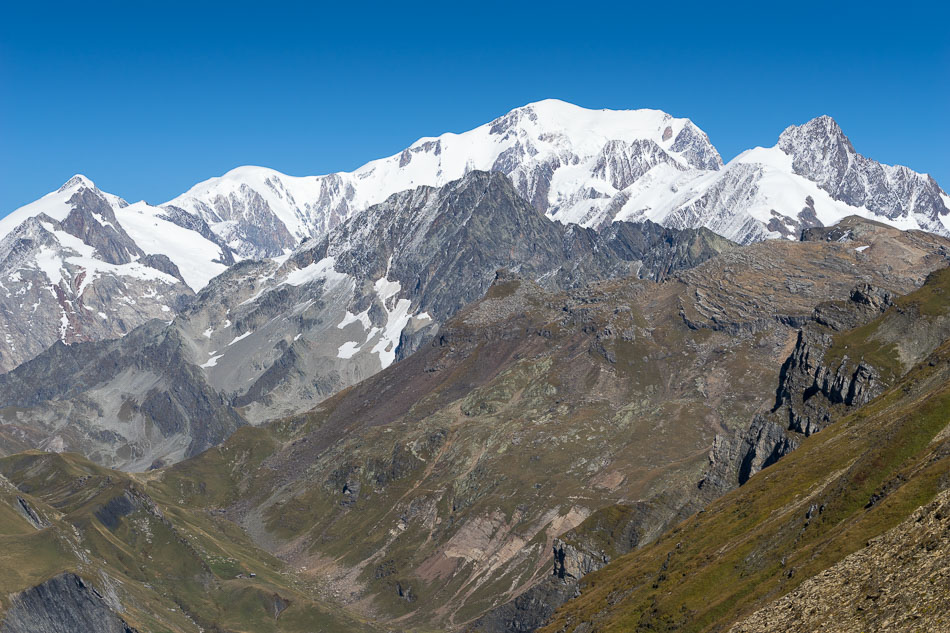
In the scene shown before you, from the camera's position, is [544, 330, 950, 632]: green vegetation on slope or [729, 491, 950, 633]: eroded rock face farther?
Result: [544, 330, 950, 632]: green vegetation on slope

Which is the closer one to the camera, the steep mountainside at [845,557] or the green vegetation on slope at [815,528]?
the steep mountainside at [845,557]

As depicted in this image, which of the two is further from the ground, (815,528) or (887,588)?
(887,588)

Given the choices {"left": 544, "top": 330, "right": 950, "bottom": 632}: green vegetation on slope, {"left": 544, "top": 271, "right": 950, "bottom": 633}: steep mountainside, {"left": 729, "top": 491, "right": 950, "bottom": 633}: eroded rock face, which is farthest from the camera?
{"left": 544, "top": 330, "right": 950, "bottom": 632}: green vegetation on slope

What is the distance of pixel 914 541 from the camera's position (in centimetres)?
10644

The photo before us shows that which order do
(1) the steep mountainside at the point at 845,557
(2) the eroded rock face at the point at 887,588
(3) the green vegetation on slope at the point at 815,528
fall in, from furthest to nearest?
1. (3) the green vegetation on slope at the point at 815,528
2. (1) the steep mountainside at the point at 845,557
3. (2) the eroded rock face at the point at 887,588

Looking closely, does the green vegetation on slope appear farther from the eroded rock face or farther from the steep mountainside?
the eroded rock face

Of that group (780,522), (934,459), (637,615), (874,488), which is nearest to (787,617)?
(934,459)

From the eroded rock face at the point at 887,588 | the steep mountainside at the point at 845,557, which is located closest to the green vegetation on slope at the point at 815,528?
the steep mountainside at the point at 845,557

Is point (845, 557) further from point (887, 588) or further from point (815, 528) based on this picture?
point (815, 528)

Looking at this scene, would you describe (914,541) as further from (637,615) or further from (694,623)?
(637,615)

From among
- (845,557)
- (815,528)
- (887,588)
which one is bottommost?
(815,528)

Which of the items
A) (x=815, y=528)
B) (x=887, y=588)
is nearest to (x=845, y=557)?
(x=887, y=588)

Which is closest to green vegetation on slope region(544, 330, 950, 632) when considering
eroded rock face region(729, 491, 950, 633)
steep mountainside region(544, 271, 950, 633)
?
steep mountainside region(544, 271, 950, 633)

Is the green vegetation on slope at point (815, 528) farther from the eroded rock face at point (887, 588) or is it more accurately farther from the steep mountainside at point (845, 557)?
the eroded rock face at point (887, 588)
